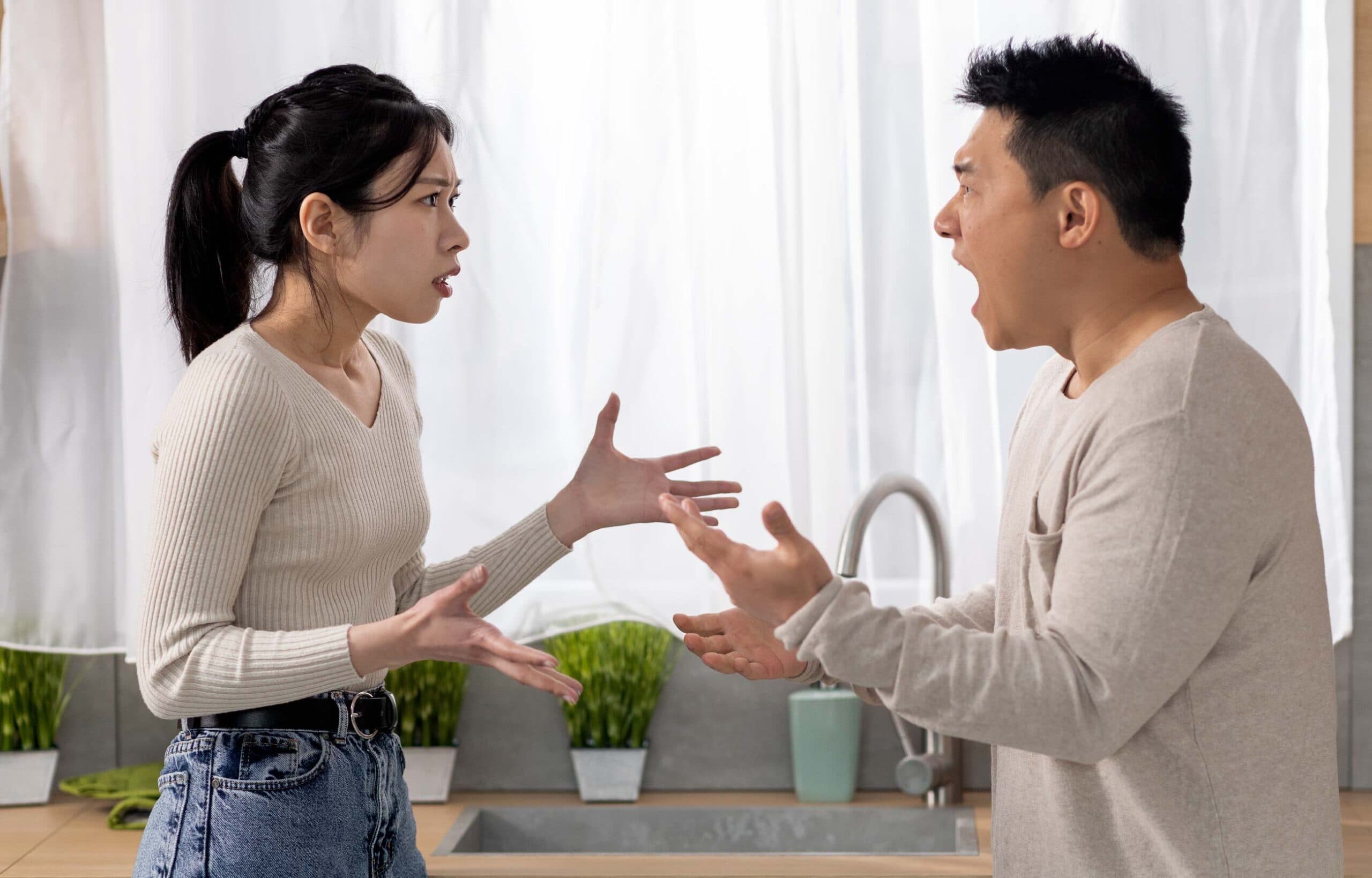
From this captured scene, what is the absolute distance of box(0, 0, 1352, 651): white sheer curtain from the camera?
1.84 meters

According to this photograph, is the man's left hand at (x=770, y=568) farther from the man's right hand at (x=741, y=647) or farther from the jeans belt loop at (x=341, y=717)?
the jeans belt loop at (x=341, y=717)

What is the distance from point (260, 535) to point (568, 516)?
1.25 ft

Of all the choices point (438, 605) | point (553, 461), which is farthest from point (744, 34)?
point (438, 605)

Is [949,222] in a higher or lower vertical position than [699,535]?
higher

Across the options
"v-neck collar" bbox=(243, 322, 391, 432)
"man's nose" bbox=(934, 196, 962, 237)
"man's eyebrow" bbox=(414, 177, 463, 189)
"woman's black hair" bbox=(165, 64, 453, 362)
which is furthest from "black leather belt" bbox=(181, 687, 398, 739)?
"man's nose" bbox=(934, 196, 962, 237)

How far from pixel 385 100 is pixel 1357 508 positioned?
154 cm

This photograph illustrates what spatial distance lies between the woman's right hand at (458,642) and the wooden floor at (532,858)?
0.65 metres

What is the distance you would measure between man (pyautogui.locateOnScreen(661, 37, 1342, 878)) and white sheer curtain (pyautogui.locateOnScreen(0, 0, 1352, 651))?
80 centimetres

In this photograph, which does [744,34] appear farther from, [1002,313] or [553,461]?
[1002,313]

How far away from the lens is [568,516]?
1421mm

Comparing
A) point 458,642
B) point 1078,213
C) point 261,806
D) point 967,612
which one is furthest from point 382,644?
point 1078,213

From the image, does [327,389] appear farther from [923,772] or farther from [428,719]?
[923,772]

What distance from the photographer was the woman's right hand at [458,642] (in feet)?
3.31

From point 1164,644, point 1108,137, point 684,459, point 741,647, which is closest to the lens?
point 1164,644
